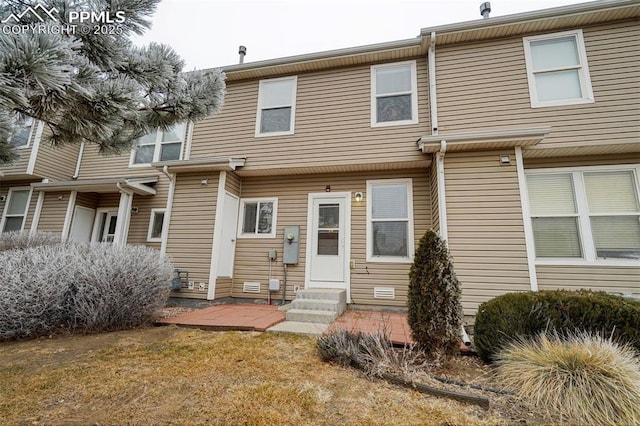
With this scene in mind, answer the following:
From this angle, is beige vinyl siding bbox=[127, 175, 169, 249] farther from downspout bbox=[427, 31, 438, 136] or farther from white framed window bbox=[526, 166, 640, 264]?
white framed window bbox=[526, 166, 640, 264]

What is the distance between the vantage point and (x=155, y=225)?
764 cm

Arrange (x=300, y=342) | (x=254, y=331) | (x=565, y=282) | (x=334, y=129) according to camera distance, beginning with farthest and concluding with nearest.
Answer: (x=334, y=129), (x=565, y=282), (x=254, y=331), (x=300, y=342)

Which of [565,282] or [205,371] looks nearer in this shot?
[205,371]

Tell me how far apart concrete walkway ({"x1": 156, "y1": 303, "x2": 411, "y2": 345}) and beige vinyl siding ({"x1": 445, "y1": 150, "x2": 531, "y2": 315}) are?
1441 mm

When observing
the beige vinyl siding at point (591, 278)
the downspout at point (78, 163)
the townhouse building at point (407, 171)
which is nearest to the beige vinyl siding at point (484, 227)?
the townhouse building at point (407, 171)

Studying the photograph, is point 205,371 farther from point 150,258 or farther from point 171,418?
point 150,258

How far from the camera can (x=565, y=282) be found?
15.3ft

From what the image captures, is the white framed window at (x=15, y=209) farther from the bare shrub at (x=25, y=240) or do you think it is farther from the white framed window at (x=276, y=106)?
the white framed window at (x=276, y=106)

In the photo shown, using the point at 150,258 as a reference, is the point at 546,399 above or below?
below

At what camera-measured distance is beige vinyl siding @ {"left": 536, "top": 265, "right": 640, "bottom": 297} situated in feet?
14.7

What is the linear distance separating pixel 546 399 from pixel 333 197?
4.88 m

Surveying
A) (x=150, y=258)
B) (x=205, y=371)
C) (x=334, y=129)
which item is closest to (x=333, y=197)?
(x=334, y=129)

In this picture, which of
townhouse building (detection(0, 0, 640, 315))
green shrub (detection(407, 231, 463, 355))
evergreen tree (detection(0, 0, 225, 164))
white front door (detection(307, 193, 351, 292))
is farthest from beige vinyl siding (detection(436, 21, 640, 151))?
evergreen tree (detection(0, 0, 225, 164))

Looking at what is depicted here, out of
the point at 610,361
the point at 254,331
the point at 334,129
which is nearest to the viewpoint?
the point at 610,361
